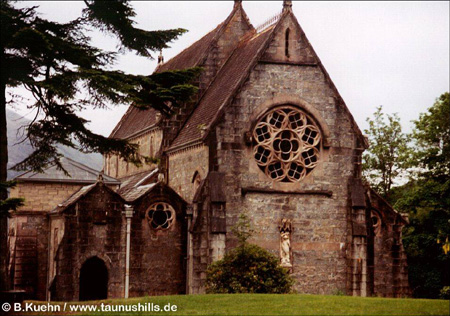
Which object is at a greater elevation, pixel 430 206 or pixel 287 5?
pixel 287 5

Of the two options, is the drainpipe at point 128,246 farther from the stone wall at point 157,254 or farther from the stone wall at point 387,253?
the stone wall at point 387,253

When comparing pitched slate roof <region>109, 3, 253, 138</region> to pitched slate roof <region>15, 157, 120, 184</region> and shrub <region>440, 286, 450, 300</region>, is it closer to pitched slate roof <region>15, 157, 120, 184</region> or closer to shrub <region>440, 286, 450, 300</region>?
pitched slate roof <region>15, 157, 120, 184</region>

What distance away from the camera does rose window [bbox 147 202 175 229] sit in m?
38.8

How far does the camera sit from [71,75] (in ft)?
92.8

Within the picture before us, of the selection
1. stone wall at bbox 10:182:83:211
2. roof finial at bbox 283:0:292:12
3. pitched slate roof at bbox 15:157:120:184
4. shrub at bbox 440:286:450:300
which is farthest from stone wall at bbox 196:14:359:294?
stone wall at bbox 10:182:83:211

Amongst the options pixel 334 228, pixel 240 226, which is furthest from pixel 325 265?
pixel 240 226

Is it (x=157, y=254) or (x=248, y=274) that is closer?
(x=248, y=274)

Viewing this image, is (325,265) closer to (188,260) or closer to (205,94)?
(188,260)

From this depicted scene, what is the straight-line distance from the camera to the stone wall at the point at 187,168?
38647 millimetres

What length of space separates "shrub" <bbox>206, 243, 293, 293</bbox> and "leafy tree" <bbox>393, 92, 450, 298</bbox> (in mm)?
19504

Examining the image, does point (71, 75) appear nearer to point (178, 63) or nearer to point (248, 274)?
point (248, 274)

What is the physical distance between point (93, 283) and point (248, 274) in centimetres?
1026

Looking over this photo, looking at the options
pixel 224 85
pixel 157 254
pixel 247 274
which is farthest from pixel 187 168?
pixel 247 274

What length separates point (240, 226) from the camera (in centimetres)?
3653
